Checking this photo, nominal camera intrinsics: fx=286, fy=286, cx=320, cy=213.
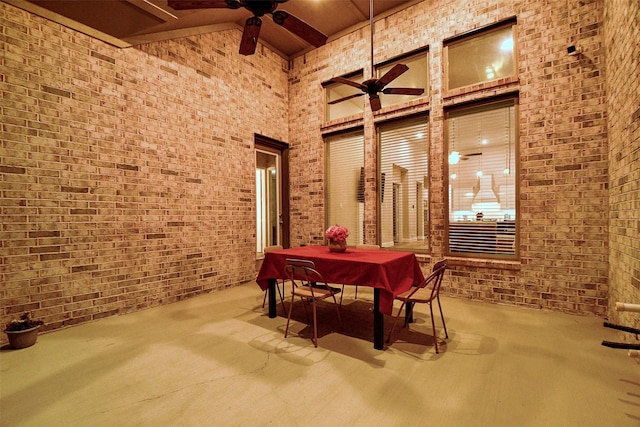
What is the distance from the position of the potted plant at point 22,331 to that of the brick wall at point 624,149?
536 centimetres

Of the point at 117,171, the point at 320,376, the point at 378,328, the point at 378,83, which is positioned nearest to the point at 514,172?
the point at 378,83

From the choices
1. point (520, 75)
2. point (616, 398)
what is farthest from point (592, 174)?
point (616, 398)

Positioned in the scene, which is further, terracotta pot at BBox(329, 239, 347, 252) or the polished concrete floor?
terracotta pot at BBox(329, 239, 347, 252)

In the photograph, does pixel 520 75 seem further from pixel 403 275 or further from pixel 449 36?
pixel 403 275

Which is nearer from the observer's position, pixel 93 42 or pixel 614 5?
pixel 614 5

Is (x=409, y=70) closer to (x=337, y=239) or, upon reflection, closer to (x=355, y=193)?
(x=355, y=193)

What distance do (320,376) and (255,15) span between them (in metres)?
3.03

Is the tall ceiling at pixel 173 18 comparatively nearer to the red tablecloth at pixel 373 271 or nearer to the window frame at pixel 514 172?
the window frame at pixel 514 172

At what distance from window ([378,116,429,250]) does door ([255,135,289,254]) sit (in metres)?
2.14

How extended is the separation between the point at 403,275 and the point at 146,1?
437 centimetres

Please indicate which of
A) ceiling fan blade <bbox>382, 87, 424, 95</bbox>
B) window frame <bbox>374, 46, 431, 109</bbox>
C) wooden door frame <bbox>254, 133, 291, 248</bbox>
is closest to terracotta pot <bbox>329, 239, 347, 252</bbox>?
ceiling fan blade <bbox>382, 87, 424, 95</bbox>

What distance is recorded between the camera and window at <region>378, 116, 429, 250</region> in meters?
4.70

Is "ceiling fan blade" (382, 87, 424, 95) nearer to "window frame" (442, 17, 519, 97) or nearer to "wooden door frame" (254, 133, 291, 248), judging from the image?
"window frame" (442, 17, 519, 97)

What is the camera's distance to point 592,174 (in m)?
3.33
